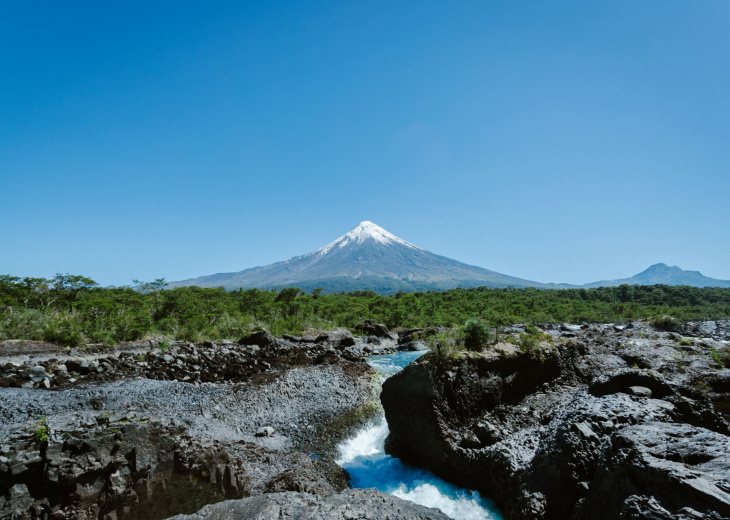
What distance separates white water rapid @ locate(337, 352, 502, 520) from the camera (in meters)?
6.21

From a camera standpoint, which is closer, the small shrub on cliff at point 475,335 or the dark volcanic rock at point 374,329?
the small shrub on cliff at point 475,335

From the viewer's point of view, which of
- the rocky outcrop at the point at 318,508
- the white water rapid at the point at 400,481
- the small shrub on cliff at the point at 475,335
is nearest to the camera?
the rocky outcrop at the point at 318,508

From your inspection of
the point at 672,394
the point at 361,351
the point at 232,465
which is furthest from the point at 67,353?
the point at 672,394

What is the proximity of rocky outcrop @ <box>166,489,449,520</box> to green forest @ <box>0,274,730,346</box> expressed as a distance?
14.8 m

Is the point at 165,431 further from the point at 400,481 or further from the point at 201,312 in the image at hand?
the point at 201,312

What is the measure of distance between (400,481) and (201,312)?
30941mm

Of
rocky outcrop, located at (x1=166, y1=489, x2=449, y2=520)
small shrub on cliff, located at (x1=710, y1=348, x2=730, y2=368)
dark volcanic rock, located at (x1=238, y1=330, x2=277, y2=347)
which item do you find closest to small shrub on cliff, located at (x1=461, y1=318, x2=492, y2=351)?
rocky outcrop, located at (x1=166, y1=489, x2=449, y2=520)

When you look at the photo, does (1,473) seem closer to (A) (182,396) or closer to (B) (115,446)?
(B) (115,446)

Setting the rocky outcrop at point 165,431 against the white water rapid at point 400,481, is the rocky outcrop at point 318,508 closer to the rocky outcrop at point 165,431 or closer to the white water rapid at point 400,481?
the white water rapid at point 400,481

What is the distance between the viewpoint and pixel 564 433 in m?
5.79

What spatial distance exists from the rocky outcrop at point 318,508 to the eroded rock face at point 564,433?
2.18 metres

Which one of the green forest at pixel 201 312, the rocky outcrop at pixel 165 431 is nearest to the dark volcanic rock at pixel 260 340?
the green forest at pixel 201 312

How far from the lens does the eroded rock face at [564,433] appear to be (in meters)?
3.65

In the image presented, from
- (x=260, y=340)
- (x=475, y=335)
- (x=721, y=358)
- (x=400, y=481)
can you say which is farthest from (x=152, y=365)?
(x=721, y=358)
